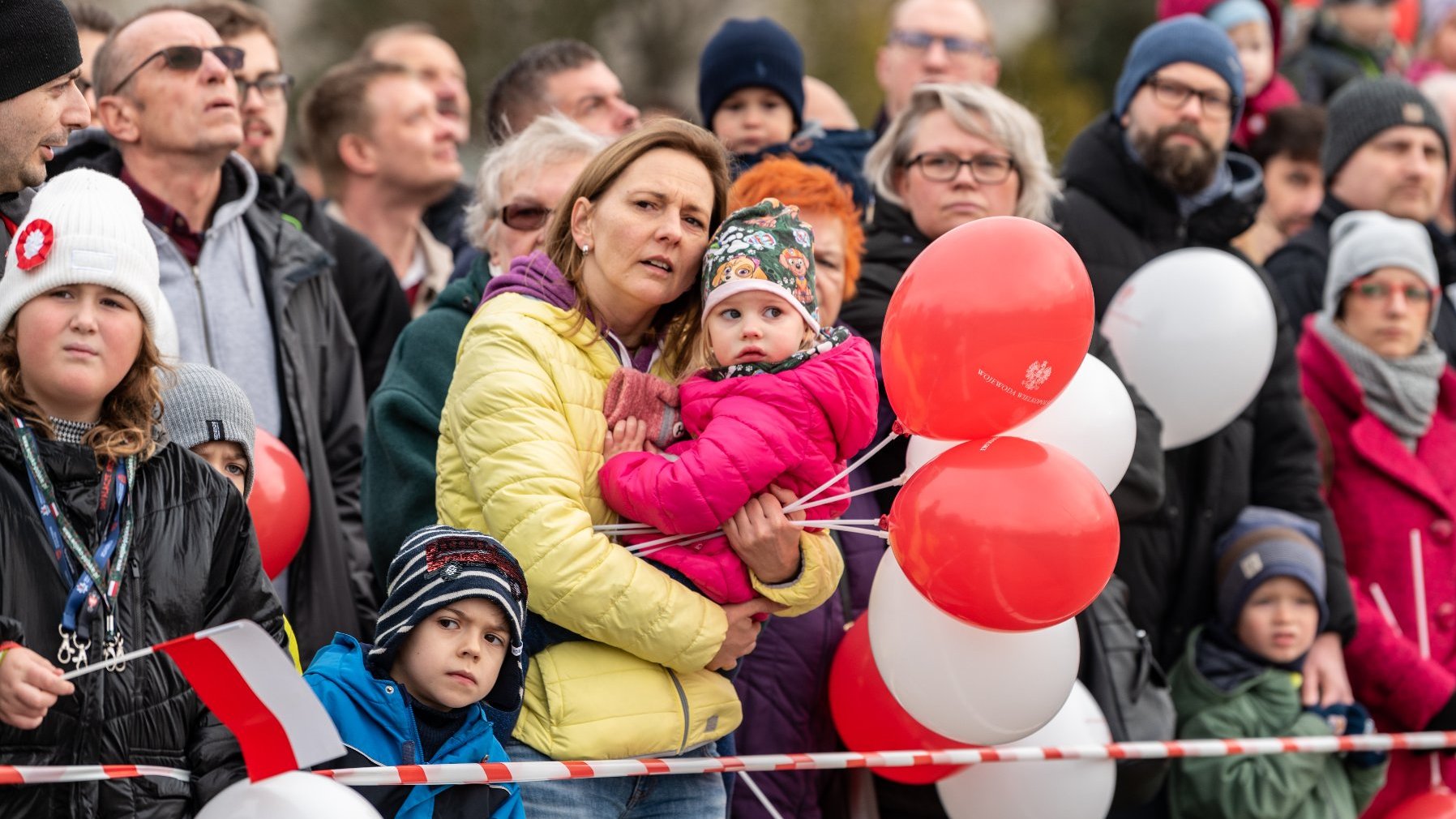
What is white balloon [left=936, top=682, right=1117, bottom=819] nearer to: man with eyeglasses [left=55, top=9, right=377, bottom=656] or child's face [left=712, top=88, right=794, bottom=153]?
man with eyeglasses [left=55, top=9, right=377, bottom=656]

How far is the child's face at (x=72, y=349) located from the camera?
3566mm

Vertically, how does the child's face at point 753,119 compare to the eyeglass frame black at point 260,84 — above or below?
below

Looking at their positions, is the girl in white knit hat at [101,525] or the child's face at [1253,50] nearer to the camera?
the girl in white knit hat at [101,525]

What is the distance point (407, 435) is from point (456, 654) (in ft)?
2.88

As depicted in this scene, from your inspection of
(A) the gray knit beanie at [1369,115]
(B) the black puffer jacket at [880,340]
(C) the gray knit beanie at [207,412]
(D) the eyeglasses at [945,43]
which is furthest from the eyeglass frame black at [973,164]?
(A) the gray knit beanie at [1369,115]

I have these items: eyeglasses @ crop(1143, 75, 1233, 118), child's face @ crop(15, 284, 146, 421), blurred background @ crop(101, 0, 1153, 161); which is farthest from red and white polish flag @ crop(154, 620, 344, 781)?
blurred background @ crop(101, 0, 1153, 161)

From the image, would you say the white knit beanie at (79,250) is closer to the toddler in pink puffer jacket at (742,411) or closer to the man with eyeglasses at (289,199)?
the toddler in pink puffer jacket at (742,411)

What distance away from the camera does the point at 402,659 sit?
3.81 metres

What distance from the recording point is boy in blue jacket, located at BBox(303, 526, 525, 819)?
12.1 feet

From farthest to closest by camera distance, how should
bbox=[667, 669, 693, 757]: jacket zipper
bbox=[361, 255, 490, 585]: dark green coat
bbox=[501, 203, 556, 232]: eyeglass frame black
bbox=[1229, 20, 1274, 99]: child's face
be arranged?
bbox=[1229, 20, 1274, 99]: child's face → bbox=[501, 203, 556, 232]: eyeglass frame black → bbox=[361, 255, 490, 585]: dark green coat → bbox=[667, 669, 693, 757]: jacket zipper

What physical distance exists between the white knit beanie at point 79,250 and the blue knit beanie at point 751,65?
9.88 feet

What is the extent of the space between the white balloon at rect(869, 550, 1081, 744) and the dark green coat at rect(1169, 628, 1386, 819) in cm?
157

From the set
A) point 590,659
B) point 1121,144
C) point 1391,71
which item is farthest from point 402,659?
point 1391,71

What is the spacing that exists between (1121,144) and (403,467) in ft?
10.2
